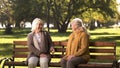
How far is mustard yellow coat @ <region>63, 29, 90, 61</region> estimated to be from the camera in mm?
9156

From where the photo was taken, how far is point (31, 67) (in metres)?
9.53

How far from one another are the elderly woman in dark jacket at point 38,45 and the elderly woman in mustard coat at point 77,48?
54 cm

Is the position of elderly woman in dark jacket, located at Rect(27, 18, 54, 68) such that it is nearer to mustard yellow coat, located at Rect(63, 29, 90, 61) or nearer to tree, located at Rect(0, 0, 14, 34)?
mustard yellow coat, located at Rect(63, 29, 90, 61)

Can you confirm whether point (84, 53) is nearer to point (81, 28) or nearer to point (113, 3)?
point (81, 28)

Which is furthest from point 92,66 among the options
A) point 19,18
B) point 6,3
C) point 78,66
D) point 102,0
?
point 6,3

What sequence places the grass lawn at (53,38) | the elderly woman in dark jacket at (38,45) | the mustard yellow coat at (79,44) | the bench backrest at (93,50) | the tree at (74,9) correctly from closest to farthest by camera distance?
the mustard yellow coat at (79,44)
the elderly woman in dark jacket at (38,45)
the bench backrest at (93,50)
the grass lawn at (53,38)
the tree at (74,9)

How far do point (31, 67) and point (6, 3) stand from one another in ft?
193

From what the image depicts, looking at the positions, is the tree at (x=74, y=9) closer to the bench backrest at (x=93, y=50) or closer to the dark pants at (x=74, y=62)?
the bench backrest at (x=93, y=50)

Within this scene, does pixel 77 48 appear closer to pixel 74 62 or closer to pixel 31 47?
pixel 74 62

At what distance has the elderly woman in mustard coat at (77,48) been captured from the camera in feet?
29.9

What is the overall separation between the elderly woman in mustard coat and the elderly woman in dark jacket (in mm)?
540

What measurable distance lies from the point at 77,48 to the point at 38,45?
1028 mm

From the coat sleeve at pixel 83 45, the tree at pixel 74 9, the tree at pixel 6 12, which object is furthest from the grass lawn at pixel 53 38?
the tree at pixel 6 12

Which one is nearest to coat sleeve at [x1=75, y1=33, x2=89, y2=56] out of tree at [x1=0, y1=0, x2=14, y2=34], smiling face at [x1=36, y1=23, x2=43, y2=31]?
smiling face at [x1=36, y1=23, x2=43, y2=31]
